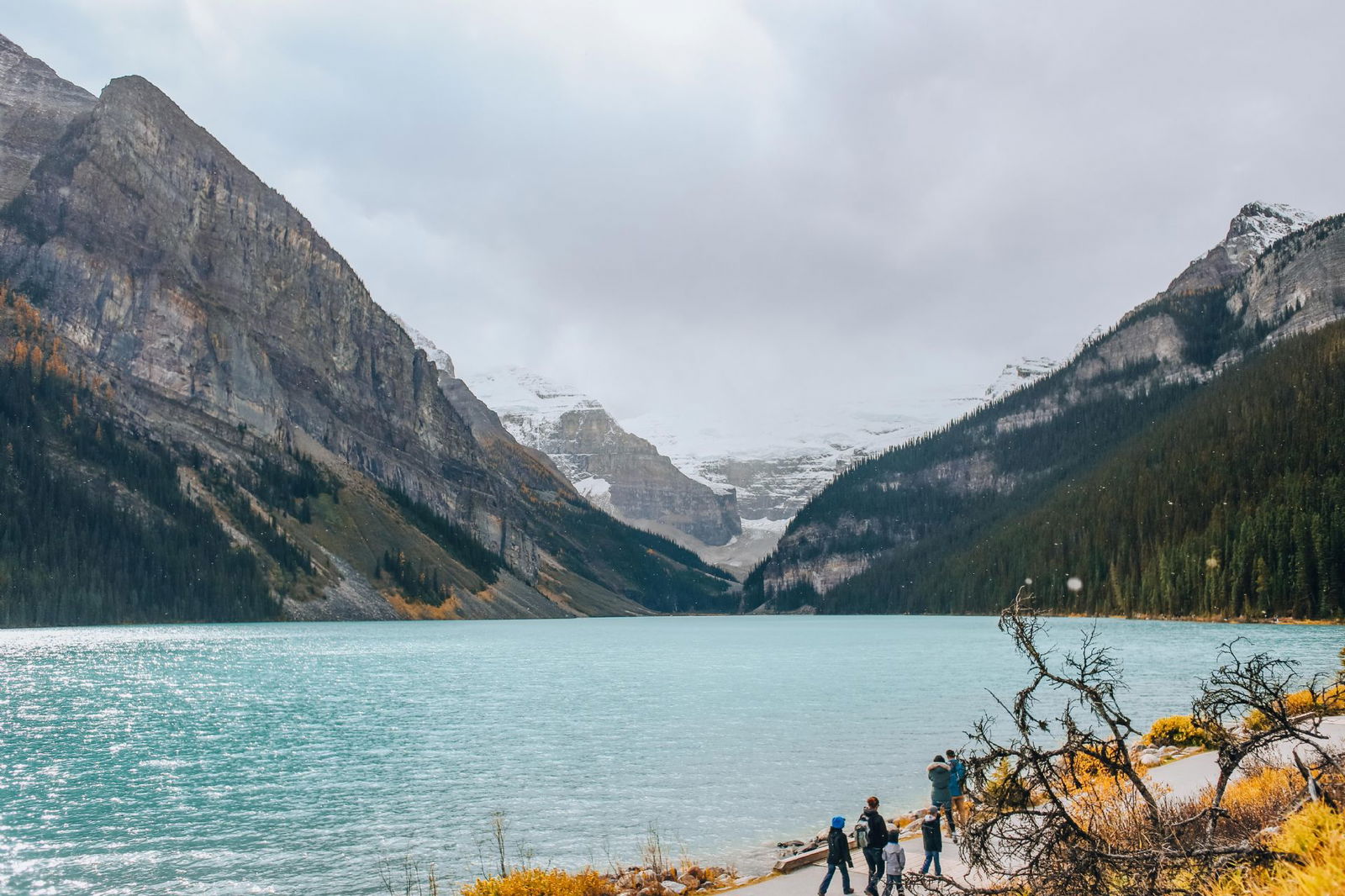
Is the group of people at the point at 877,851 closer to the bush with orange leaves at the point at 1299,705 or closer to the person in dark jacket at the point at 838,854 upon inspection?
the person in dark jacket at the point at 838,854

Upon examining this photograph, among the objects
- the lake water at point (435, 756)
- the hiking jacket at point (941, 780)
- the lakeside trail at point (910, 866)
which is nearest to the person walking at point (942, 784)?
the hiking jacket at point (941, 780)

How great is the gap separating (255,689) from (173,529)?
129 meters

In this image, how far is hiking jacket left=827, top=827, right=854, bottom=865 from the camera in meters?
19.0

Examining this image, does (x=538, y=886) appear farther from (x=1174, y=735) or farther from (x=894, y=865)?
(x=1174, y=735)

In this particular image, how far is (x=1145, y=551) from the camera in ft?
559

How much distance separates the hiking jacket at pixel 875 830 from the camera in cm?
1983

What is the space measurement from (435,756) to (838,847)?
91.7 ft

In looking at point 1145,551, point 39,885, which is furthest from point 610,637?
point 39,885

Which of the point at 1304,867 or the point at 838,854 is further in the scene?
the point at 838,854

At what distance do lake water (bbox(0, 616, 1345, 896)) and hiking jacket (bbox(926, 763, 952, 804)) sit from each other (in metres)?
4.95

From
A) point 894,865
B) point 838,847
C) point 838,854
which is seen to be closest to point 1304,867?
point 894,865

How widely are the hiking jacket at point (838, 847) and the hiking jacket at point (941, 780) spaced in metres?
5.63

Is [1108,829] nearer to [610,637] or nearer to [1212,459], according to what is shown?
[610,637]

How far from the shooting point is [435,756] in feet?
139
